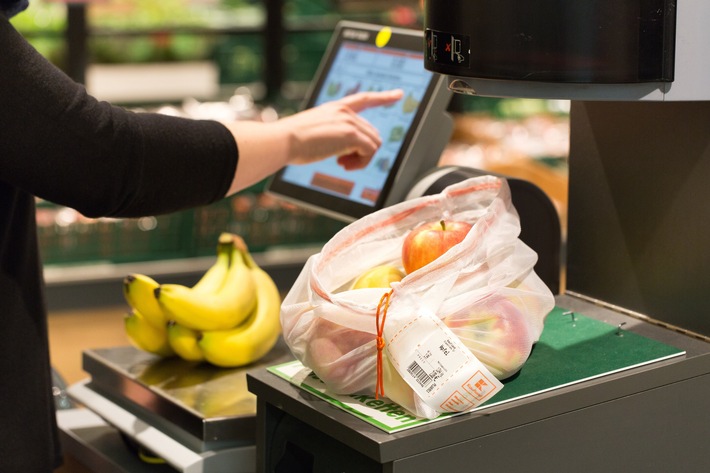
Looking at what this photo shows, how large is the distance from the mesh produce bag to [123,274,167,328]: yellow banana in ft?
1.52

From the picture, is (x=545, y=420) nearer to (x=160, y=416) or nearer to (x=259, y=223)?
(x=160, y=416)

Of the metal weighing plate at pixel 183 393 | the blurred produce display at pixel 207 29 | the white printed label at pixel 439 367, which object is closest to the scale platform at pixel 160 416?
the metal weighing plate at pixel 183 393

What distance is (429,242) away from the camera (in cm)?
135

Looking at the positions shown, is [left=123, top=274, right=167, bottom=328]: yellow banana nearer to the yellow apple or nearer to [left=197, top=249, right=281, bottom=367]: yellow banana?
[left=197, top=249, right=281, bottom=367]: yellow banana

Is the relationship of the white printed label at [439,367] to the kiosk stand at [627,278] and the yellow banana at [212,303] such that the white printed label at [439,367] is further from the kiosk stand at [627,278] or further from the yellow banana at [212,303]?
the yellow banana at [212,303]

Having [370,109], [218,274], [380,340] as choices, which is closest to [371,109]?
[370,109]

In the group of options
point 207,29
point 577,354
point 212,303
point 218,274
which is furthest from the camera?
point 207,29

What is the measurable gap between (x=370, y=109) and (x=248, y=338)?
0.45 m

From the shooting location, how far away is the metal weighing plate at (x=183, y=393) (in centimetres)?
151

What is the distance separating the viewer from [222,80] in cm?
488

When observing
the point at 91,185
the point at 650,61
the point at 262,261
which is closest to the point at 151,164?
the point at 91,185

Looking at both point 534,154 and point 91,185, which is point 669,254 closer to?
point 91,185

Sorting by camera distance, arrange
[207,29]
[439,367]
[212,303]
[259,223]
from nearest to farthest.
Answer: [439,367], [212,303], [259,223], [207,29]

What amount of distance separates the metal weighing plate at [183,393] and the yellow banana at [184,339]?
1.2 inches
